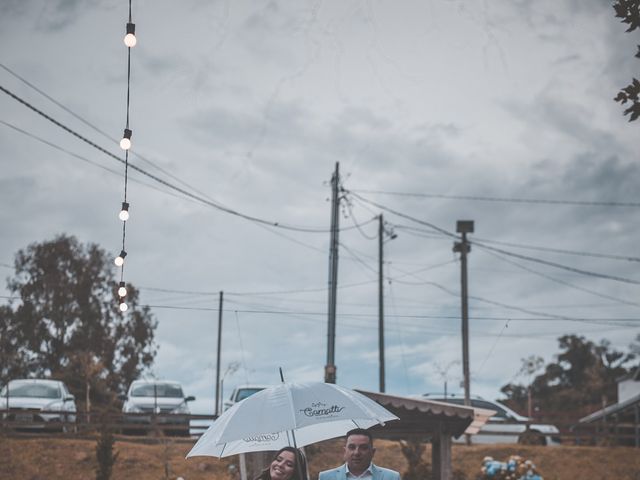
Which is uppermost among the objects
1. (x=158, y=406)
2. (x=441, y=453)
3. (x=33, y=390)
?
(x=33, y=390)

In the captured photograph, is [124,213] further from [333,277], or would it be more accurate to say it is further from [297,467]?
[333,277]

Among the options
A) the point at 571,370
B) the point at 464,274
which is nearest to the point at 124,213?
the point at 464,274

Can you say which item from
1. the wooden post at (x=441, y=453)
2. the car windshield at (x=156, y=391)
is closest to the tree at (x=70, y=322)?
the car windshield at (x=156, y=391)

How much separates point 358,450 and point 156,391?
71.2ft

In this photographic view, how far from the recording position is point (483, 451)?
26531 mm

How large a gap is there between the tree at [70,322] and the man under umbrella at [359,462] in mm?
36408

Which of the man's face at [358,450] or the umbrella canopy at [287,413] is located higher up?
the umbrella canopy at [287,413]

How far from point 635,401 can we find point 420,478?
1980 centimetres

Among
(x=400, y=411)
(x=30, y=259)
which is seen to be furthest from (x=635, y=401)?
(x=30, y=259)

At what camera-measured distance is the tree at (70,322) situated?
1678 inches

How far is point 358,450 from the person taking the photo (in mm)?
6777

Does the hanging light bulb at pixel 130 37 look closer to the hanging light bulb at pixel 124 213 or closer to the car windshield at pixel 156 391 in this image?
the hanging light bulb at pixel 124 213

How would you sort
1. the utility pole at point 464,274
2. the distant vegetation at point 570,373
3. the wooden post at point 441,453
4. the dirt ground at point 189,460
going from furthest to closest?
the distant vegetation at point 570,373, the utility pole at point 464,274, the dirt ground at point 189,460, the wooden post at point 441,453

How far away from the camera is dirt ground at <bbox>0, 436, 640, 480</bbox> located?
76.3 feet
